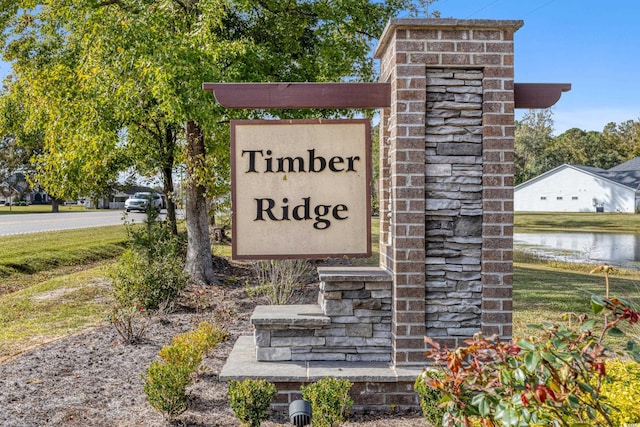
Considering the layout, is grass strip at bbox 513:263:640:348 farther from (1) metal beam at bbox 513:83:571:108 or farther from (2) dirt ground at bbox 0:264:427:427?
(2) dirt ground at bbox 0:264:427:427

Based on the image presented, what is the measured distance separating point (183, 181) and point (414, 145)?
283 inches

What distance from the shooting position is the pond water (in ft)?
52.9

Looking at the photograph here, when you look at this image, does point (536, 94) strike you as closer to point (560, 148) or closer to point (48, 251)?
point (48, 251)

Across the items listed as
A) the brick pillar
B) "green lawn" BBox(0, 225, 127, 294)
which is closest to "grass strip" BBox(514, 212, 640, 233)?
"green lawn" BBox(0, 225, 127, 294)

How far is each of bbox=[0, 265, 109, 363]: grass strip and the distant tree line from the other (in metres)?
47.3

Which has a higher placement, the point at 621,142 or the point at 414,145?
the point at 621,142

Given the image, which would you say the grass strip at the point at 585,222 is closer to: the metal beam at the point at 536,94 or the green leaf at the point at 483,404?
the metal beam at the point at 536,94

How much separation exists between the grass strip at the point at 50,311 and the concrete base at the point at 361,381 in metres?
3.27

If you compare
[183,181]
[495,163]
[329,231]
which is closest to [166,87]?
[183,181]

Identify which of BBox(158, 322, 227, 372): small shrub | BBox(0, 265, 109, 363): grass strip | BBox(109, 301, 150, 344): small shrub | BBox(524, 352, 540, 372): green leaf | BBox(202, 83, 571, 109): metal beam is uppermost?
BBox(202, 83, 571, 109): metal beam

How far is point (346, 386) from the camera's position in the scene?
3.33 meters

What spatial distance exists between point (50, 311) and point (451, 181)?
22.4 ft

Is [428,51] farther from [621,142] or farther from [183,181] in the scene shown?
[621,142]

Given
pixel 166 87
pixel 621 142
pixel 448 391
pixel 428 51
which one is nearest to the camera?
pixel 448 391
